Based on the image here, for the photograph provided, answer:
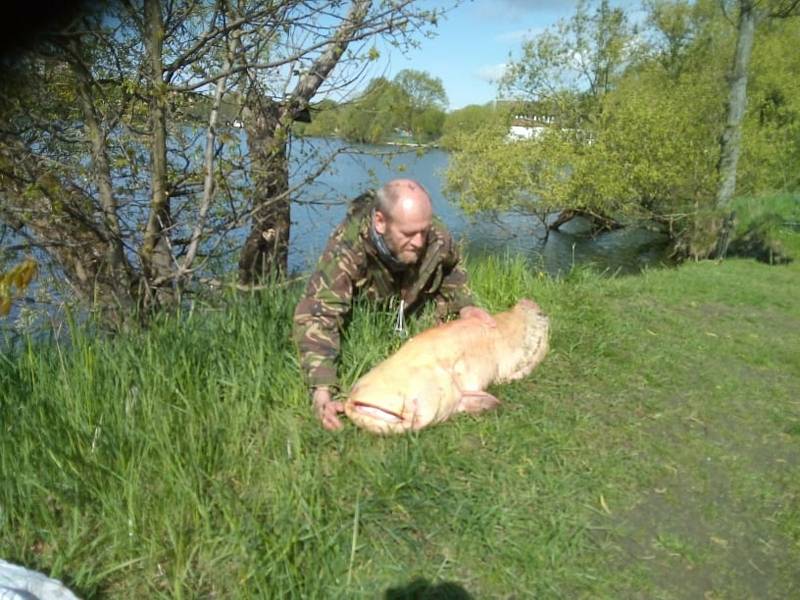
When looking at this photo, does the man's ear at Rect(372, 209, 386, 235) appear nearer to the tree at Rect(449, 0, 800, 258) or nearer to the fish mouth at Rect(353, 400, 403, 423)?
the fish mouth at Rect(353, 400, 403, 423)

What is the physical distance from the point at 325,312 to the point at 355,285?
43cm

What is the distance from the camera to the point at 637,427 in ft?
12.0

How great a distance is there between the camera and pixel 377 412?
10.5 ft

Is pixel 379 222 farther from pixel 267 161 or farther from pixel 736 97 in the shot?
pixel 736 97

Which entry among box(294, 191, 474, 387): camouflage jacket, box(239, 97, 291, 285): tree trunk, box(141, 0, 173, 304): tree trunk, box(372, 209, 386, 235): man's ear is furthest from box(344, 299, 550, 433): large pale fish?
box(141, 0, 173, 304): tree trunk

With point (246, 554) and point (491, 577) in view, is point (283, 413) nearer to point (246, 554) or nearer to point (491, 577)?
point (246, 554)

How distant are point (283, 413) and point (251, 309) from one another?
1037mm

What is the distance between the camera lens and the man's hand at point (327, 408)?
3225mm

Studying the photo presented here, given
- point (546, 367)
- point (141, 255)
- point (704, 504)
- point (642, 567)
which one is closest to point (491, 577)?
point (642, 567)

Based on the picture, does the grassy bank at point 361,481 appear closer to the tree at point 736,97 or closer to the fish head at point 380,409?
the fish head at point 380,409

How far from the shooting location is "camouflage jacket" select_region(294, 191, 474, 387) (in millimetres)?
3527

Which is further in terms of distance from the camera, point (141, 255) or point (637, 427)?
point (141, 255)

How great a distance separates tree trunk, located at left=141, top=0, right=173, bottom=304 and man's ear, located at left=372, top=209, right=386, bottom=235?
1815 millimetres

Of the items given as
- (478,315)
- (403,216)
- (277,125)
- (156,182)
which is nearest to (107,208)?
(156,182)
